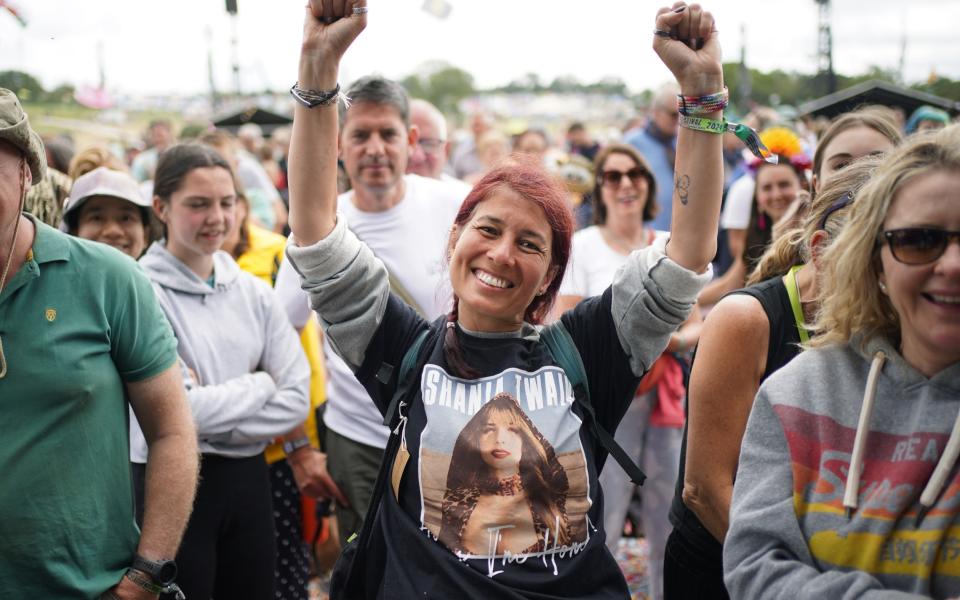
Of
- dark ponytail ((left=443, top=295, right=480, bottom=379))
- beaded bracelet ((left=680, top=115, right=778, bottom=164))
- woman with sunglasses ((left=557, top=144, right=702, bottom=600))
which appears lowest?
woman with sunglasses ((left=557, top=144, right=702, bottom=600))

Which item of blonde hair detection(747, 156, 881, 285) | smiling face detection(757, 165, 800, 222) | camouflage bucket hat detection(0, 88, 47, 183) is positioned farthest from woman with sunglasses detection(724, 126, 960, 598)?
smiling face detection(757, 165, 800, 222)

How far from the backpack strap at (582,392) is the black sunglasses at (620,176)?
9.29 feet

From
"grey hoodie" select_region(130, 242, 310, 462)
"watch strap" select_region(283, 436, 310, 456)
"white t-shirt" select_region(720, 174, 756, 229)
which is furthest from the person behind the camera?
"white t-shirt" select_region(720, 174, 756, 229)

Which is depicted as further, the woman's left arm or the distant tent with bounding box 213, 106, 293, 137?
the distant tent with bounding box 213, 106, 293, 137

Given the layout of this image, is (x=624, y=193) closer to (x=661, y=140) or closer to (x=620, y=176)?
(x=620, y=176)

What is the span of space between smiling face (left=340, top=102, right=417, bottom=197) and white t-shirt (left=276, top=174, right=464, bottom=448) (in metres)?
0.11

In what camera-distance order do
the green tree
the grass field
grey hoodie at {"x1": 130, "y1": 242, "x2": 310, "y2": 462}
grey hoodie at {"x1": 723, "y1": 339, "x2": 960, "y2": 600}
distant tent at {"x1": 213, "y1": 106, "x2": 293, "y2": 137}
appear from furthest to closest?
distant tent at {"x1": 213, "y1": 106, "x2": 293, "y2": 137}, the grass field, grey hoodie at {"x1": 130, "y1": 242, "x2": 310, "y2": 462}, the green tree, grey hoodie at {"x1": 723, "y1": 339, "x2": 960, "y2": 600}

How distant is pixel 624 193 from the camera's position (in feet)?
16.2

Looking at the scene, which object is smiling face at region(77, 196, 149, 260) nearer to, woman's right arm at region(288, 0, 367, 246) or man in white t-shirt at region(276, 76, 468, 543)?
man in white t-shirt at region(276, 76, 468, 543)

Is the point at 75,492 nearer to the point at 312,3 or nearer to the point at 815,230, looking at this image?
the point at 312,3

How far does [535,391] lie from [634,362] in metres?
0.29

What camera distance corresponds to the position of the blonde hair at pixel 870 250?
5.71 ft

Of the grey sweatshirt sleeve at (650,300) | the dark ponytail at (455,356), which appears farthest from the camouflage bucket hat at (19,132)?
the grey sweatshirt sleeve at (650,300)

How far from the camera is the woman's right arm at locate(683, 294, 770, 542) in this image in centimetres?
244
